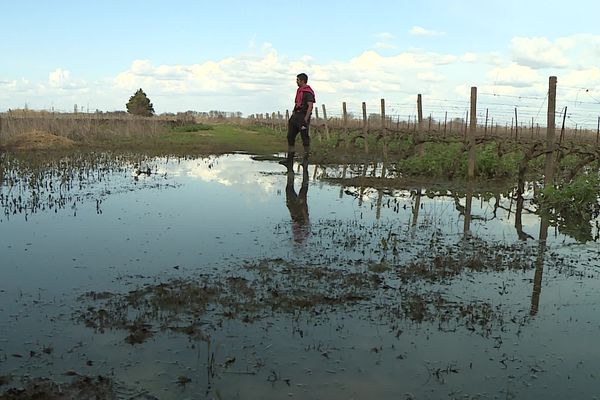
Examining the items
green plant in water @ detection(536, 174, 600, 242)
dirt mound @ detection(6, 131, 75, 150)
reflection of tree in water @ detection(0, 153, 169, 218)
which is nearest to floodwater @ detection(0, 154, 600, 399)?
reflection of tree in water @ detection(0, 153, 169, 218)

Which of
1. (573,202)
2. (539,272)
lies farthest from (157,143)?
(539,272)

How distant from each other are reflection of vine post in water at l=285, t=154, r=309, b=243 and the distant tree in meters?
55.5

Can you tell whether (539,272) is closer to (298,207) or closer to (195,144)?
(298,207)

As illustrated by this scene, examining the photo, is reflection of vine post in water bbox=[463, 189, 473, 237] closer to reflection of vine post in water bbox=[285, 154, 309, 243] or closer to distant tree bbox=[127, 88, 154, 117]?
reflection of vine post in water bbox=[285, 154, 309, 243]

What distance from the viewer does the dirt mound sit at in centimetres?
2180

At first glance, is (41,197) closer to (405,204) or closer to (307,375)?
(405,204)

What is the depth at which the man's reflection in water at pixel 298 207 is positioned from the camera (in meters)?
7.96

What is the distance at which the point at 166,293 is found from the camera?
16.9 feet

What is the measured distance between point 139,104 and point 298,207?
61046 millimetres

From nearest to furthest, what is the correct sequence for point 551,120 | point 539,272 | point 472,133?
point 539,272 < point 551,120 < point 472,133

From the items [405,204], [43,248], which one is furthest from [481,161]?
[43,248]

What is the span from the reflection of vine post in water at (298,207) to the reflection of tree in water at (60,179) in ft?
11.1

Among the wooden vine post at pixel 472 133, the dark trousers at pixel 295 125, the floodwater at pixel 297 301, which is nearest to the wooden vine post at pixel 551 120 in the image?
the floodwater at pixel 297 301

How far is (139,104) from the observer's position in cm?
6694
